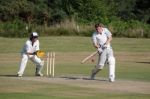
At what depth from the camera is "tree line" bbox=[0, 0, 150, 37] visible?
196 ft

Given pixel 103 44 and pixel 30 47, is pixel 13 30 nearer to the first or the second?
pixel 30 47

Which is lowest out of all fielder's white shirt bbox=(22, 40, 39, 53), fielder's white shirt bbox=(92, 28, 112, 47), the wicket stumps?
the wicket stumps

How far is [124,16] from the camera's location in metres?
97.4

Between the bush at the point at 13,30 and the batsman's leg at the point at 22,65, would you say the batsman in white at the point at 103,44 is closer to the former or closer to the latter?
the batsman's leg at the point at 22,65

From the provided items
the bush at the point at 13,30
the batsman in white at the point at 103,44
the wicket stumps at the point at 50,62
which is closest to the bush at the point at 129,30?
the bush at the point at 13,30

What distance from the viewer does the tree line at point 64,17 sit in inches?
2357

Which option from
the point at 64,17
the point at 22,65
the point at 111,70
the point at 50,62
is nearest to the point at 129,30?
the point at 64,17

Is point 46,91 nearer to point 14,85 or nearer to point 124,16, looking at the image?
point 14,85

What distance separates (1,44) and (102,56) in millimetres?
27154

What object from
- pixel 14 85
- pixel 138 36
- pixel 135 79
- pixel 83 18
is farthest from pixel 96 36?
pixel 83 18

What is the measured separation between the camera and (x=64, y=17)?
77875mm

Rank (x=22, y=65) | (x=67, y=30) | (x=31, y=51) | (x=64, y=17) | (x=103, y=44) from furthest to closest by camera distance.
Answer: (x=64, y=17), (x=67, y=30), (x=31, y=51), (x=22, y=65), (x=103, y=44)

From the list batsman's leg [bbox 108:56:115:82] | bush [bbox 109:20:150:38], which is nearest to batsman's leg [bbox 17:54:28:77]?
batsman's leg [bbox 108:56:115:82]

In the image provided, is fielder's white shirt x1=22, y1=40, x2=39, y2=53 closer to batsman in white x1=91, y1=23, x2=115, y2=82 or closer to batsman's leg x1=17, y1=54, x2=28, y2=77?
batsman's leg x1=17, y1=54, x2=28, y2=77
